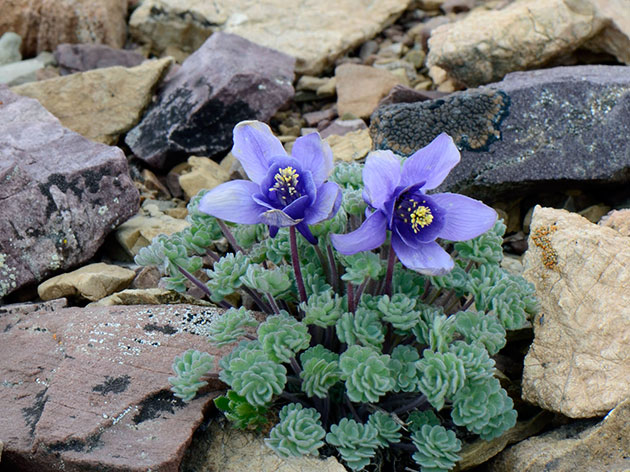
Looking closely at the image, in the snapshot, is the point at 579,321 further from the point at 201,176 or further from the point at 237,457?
the point at 201,176

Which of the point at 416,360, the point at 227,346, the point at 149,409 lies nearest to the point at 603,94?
the point at 416,360

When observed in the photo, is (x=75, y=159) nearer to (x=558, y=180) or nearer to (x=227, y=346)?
(x=227, y=346)

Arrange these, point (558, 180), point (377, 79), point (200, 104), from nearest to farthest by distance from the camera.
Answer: point (558, 180) < point (200, 104) < point (377, 79)

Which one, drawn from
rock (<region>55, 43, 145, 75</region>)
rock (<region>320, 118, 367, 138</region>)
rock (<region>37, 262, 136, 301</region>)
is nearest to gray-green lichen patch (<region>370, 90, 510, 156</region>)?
rock (<region>320, 118, 367, 138</region>)

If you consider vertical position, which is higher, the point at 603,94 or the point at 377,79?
the point at 603,94

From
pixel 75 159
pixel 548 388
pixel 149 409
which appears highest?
pixel 75 159

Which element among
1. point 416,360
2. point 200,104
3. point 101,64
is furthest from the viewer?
point 101,64

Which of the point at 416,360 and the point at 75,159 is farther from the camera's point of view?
the point at 75,159
